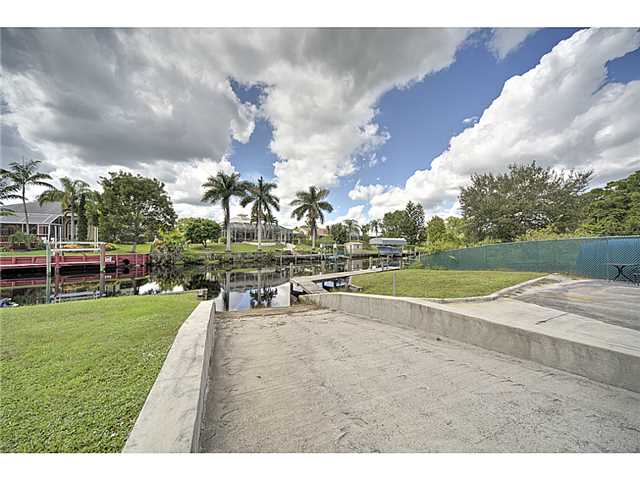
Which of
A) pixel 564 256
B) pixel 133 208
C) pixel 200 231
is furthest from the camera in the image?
pixel 200 231

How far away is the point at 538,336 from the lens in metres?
2.66

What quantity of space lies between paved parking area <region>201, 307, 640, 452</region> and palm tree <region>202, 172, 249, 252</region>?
86.0ft

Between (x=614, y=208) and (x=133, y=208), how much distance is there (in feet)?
129

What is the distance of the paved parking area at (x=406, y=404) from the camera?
1612mm

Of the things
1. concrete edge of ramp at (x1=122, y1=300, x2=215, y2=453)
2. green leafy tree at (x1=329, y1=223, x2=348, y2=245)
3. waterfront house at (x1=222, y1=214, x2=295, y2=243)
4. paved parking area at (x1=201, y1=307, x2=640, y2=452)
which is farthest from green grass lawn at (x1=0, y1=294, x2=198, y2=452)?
green leafy tree at (x1=329, y1=223, x2=348, y2=245)

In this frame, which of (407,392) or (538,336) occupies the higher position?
(538,336)

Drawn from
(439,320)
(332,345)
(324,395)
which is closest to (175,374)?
(324,395)

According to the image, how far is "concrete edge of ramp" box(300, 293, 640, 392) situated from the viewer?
2219 millimetres

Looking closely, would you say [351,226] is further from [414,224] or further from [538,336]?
[538,336]

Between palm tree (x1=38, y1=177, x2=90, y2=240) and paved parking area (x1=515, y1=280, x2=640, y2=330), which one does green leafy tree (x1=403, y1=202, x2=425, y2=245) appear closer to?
paved parking area (x1=515, y1=280, x2=640, y2=330)

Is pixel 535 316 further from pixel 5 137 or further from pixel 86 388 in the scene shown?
pixel 5 137

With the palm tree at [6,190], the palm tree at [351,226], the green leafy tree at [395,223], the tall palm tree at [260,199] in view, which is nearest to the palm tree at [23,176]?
the palm tree at [6,190]

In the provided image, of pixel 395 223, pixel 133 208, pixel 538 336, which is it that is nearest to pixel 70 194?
pixel 133 208
